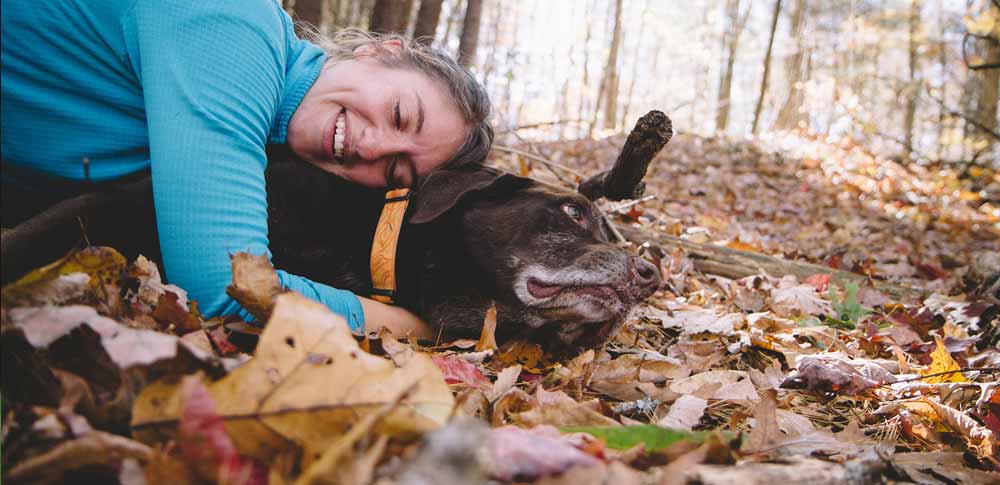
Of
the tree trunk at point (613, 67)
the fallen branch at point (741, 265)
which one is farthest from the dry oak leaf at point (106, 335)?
the tree trunk at point (613, 67)

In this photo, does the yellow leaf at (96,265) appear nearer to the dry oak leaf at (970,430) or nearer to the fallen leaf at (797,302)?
the dry oak leaf at (970,430)

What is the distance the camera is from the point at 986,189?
1255 cm

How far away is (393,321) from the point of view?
2766 millimetres

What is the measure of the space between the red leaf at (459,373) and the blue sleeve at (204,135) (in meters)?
0.71

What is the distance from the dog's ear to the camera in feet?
8.97

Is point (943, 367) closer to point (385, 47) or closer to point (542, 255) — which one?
point (542, 255)

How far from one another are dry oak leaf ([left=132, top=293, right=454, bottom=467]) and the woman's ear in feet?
7.14

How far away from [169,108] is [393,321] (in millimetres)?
1240

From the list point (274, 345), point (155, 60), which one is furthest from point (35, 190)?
point (274, 345)

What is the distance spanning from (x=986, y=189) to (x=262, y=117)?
588 inches

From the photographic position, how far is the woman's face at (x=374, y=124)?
280cm

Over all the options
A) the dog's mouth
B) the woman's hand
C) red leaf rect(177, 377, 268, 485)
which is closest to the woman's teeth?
the woman's hand

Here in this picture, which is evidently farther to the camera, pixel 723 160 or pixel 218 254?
pixel 723 160

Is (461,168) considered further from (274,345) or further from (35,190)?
(274,345)
